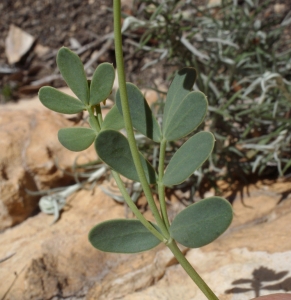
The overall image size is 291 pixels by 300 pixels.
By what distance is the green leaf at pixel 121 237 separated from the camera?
2.56 feet

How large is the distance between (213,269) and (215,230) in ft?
1.88

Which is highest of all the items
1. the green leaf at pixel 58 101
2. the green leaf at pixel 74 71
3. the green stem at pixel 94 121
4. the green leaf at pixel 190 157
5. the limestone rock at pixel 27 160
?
the green leaf at pixel 74 71

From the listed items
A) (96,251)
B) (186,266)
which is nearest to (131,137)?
(186,266)

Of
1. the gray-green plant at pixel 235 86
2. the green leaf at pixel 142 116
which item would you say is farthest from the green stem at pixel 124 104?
the gray-green plant at pixel 235 86

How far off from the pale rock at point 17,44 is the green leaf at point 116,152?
215cm

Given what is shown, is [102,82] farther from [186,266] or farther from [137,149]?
[186,266]

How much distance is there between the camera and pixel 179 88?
0.86 m

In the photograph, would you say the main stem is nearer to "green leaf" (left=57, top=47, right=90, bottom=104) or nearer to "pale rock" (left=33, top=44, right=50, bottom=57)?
"green leaf" (left=57, top=47, right=90, bottom=104)

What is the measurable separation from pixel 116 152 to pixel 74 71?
181mm

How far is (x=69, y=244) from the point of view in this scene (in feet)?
4.84

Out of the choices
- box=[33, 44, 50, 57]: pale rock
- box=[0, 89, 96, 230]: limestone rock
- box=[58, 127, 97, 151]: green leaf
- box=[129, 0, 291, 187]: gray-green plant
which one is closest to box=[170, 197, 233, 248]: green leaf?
box=[58, 127, 97, 151]: green leaf

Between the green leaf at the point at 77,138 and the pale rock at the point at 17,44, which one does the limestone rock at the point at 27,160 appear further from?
the pale rock at the point at 17,44

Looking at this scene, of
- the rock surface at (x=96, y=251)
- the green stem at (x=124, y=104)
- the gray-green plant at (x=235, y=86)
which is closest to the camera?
the green stem at (x=124, y=104)

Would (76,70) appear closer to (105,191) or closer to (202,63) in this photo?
(105,191)
